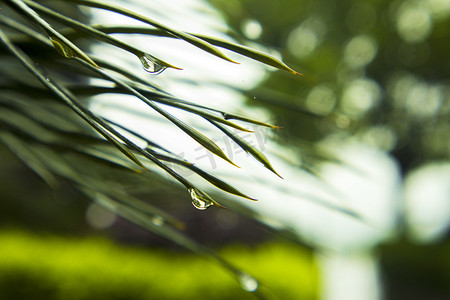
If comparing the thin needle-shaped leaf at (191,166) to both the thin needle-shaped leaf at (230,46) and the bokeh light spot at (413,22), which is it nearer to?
the thin needle-shaped leaf at (230,46)

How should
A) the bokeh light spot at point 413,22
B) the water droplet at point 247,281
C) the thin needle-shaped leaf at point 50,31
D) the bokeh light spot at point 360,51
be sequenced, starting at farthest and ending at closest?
the bokeh light spot at point 360,51, the bokeh light spot at point 413,22, the water droplet at point 247,281, the thin needle-shaped leaf at point 50,31

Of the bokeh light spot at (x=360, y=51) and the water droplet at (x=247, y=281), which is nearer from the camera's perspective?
the water droplet at (x=247, y=281)

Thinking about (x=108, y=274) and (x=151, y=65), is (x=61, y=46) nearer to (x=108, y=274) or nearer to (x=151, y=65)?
(x=151, y=65)

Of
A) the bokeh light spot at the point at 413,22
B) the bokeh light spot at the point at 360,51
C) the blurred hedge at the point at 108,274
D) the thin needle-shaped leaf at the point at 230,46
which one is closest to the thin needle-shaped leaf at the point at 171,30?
the thin needle-shaped leaf at the point at 230,46

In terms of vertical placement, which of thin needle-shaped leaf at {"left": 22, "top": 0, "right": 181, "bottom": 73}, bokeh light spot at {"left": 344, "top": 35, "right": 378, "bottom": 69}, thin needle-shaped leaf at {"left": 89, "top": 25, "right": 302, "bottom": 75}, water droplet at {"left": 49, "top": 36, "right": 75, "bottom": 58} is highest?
bokeh light spot at {"left": 344, "top": 35, "right": 378, "bottom": 69}

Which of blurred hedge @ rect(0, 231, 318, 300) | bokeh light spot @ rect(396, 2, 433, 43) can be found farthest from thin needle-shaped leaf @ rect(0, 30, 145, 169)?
bokeh light spot @ rect(396, 2, 433, 43)

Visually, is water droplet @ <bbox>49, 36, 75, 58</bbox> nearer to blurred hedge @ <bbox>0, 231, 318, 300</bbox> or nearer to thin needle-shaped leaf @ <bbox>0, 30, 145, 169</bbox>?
thin needle-shaped leaf @ <bbox>0, 30, 145, 169</bbox>

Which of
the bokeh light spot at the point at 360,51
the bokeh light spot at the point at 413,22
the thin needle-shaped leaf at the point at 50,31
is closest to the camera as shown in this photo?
the thin needle-shaped leaf at the point at 50,31

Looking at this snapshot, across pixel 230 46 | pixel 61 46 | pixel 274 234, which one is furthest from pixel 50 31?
pixel 274 234
